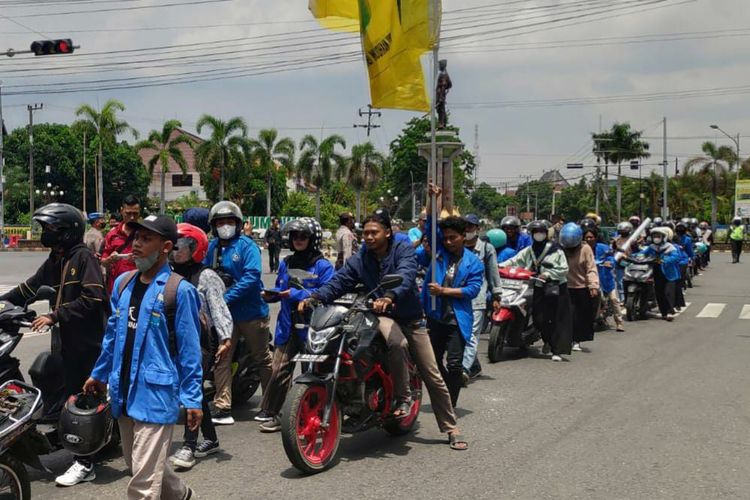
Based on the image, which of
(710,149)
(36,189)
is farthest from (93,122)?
(710,149)

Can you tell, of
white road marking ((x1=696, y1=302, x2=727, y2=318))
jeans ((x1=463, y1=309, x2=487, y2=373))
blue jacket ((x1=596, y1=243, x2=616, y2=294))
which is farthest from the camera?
white road marking ((x1=696, y1=302, x2=727, y2=318))

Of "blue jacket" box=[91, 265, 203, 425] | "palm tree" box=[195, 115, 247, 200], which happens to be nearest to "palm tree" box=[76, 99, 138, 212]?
"palm tree" box=[195, 115, 247, 200]

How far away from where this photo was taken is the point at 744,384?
338 inches

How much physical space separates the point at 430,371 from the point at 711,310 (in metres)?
12.3

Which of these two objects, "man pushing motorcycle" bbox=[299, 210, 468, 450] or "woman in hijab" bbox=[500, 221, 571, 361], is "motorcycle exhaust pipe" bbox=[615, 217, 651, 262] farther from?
"man pushing motorcycle" bbox=[299, 210, 468, 450]

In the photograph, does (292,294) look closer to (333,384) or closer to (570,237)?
(333,384)

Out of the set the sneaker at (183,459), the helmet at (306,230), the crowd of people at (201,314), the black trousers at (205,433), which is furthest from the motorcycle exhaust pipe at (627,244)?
the sneaker at (183,459)

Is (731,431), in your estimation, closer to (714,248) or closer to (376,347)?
(376,347)

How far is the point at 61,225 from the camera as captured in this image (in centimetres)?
518

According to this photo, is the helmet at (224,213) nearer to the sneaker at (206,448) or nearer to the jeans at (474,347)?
the sneaker at (206,448)

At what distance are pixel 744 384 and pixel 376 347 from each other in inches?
202

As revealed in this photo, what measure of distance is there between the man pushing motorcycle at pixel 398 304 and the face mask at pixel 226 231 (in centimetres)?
105

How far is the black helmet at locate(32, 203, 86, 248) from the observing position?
5.15m

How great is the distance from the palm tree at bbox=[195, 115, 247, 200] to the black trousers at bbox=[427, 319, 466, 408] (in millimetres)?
42820
